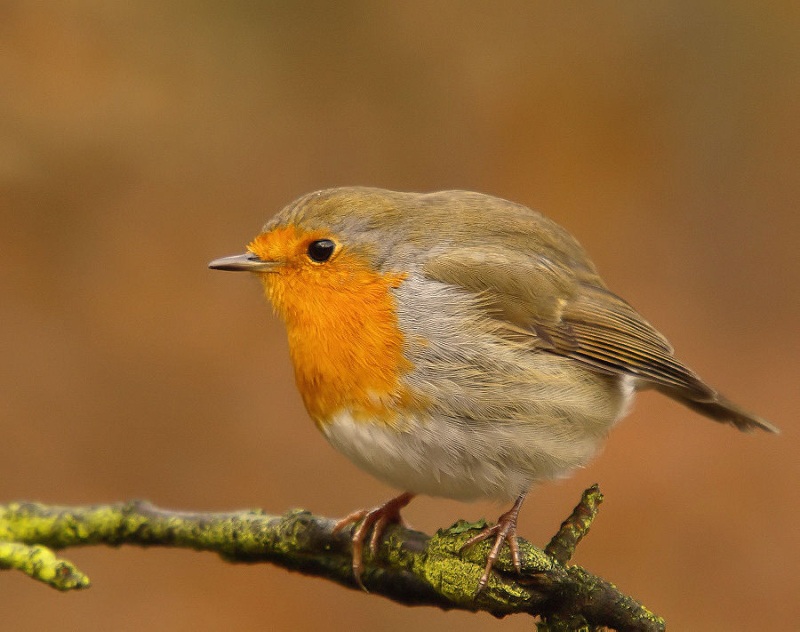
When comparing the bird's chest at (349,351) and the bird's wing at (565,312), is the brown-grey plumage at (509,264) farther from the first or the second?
the bird's chest at (349,351)

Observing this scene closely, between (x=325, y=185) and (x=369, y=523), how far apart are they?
2746mm

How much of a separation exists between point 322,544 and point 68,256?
283 cm

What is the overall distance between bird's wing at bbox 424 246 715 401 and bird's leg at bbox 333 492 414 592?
24.4 inches

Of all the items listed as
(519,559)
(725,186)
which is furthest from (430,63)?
(519,559)

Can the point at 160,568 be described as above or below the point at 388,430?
below

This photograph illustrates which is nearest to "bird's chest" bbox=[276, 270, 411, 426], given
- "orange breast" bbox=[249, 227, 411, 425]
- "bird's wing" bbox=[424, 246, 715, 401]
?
"orange breast" bbox=[249, 227, 411, 425]

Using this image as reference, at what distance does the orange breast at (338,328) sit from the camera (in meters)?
2.62

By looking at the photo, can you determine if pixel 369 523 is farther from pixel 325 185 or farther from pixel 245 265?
pixel 325 185

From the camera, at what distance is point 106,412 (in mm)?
4809

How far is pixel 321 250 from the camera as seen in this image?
2.87 meters

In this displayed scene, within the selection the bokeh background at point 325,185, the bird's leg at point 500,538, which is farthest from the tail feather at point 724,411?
the bokeh background at point 325,185

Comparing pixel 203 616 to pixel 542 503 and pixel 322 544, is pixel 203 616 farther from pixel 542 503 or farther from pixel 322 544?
pixel 322 544

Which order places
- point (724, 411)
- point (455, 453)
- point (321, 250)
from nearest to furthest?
point (455, 453), point (321, 250), point (724, 411)

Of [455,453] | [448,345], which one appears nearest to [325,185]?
[448,345]
